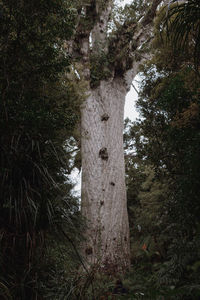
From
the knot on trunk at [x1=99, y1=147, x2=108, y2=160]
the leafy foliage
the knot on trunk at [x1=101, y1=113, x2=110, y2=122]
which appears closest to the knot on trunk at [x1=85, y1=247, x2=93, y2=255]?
the leafy foliage

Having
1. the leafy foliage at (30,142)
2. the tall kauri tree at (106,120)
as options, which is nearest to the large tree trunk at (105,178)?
the tall kauri tree at (106,120)

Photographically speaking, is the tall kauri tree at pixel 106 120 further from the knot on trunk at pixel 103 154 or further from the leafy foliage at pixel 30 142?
the leafy foliage at pixel 30 142

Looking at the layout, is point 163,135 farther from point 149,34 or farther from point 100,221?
point 149,34

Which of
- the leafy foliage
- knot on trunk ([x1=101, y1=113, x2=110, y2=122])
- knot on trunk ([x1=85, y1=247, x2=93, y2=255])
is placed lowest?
knot on trunk ([x1=85, y1=247, x2=93, y2=255])

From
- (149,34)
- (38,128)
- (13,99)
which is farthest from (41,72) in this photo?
(149,34)

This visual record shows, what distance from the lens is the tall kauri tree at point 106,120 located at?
499 centimetres

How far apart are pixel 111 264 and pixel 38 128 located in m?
2.90

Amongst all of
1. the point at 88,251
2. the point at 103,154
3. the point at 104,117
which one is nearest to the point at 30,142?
the point at 88,251

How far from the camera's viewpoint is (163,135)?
4.94m

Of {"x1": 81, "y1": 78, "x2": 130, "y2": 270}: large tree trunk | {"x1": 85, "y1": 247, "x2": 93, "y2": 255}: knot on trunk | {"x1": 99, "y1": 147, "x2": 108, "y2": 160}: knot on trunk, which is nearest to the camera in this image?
{"x1": 85, "y1": 247, "x2": 93, "y2": 255}: knot on trunk

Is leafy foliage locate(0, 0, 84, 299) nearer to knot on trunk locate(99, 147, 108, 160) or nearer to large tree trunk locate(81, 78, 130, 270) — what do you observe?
large tree trunk locate(81, 78, 130, 270)

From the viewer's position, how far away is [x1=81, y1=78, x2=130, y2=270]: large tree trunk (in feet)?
16.0

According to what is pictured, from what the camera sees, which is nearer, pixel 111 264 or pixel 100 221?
pixel 111 264

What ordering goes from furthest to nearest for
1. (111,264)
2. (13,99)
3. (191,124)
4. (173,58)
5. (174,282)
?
(111,264) < (173,58) < (191,124) < (13,99) < (174,282)
